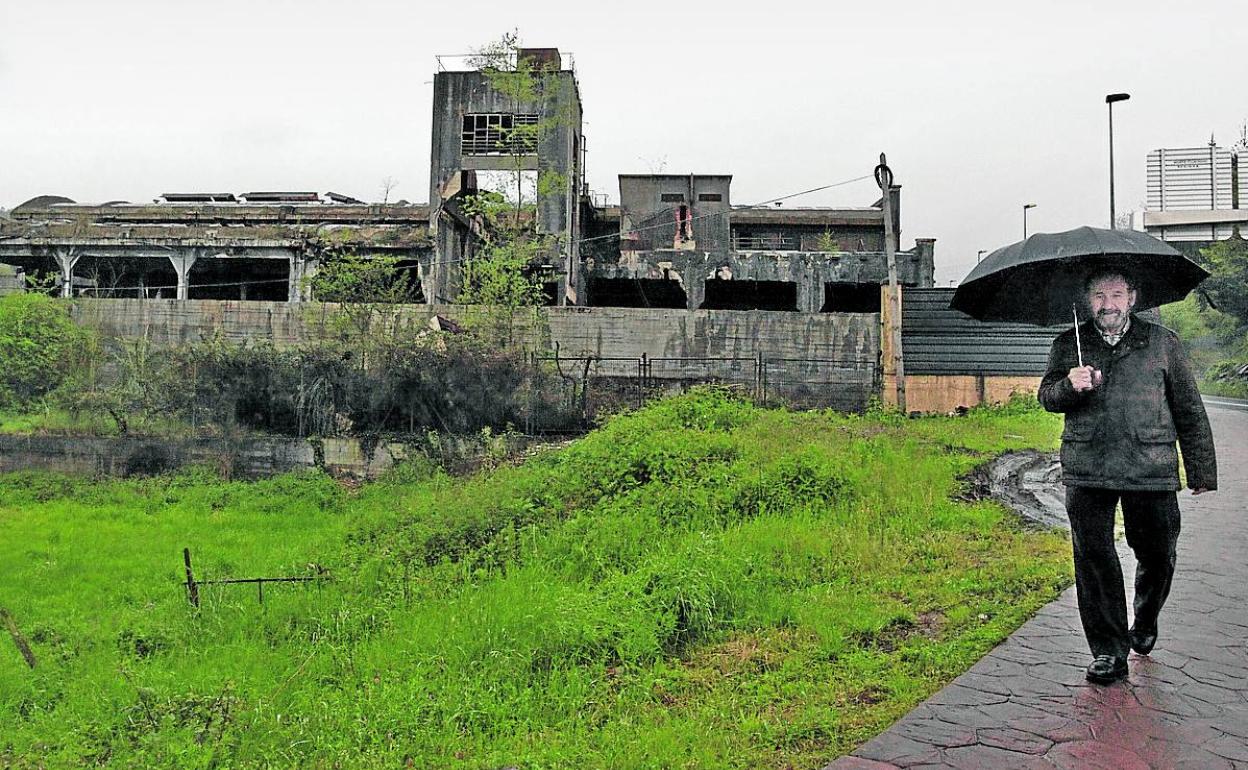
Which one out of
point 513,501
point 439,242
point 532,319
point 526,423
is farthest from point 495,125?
point 513,501

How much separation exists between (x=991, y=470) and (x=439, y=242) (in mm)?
19026

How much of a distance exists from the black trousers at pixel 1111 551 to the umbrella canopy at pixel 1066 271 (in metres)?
0.98

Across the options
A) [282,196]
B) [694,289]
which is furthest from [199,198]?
[694,289]

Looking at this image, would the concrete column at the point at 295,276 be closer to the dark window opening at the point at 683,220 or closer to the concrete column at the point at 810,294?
the dark window opening at the point at 683,220

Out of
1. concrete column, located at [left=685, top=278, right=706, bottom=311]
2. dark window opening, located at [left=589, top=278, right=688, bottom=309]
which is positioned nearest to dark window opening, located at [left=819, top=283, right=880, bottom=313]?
concrete column, located at [left=685, top=278, right=706, bottom=311]

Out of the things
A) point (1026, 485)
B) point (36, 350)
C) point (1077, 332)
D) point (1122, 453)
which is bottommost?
point (1026, 485)

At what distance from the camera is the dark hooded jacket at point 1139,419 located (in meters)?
4.02

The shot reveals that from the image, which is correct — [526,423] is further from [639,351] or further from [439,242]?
[439,242]

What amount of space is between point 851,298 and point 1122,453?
94.6ft

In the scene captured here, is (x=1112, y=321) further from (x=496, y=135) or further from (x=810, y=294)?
(x=496, y=135)

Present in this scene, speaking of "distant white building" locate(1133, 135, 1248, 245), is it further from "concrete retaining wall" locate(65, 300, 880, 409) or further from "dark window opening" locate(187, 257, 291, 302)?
"dark window opening" locate(187, 257, 291, 302)

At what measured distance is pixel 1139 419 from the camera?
4.05m

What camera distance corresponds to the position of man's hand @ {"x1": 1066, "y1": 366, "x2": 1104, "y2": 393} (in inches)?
158

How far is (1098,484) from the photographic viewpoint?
4.07 meters
